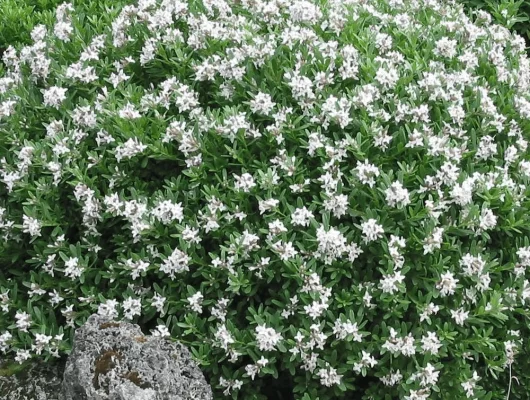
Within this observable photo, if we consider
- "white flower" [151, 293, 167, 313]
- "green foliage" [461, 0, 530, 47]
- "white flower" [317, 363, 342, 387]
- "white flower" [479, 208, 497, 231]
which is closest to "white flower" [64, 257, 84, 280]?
"white flower" [151, 293, 167, 313]

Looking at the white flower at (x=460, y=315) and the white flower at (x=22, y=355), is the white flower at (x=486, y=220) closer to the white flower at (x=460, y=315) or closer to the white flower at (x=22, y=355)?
the white flower at (x=460, y=315)

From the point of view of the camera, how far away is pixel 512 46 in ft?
15.3

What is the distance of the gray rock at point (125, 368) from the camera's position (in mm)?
2889

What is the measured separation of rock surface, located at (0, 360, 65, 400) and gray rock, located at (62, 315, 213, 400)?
61 centimetres

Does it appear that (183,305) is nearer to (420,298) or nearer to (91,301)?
(91,301)

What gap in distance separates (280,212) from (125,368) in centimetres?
97

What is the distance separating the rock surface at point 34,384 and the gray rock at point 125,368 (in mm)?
610

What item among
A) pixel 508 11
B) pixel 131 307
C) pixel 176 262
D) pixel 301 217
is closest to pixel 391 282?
pixel 301 217

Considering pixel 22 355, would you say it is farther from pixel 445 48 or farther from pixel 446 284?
pixel 445 48

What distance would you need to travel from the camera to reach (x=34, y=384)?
11.8 feet

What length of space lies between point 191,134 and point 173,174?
9.8 inches

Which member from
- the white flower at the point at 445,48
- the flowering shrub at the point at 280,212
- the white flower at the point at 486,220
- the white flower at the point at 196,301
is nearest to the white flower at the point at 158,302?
the flowering shrub at the point at 280,212

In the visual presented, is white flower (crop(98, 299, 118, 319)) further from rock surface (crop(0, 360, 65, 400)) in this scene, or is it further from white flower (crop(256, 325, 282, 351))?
white flower (crop(256, 325, 282, 351))

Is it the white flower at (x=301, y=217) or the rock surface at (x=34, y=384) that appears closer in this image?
the white flower at (x=301, y=217)
